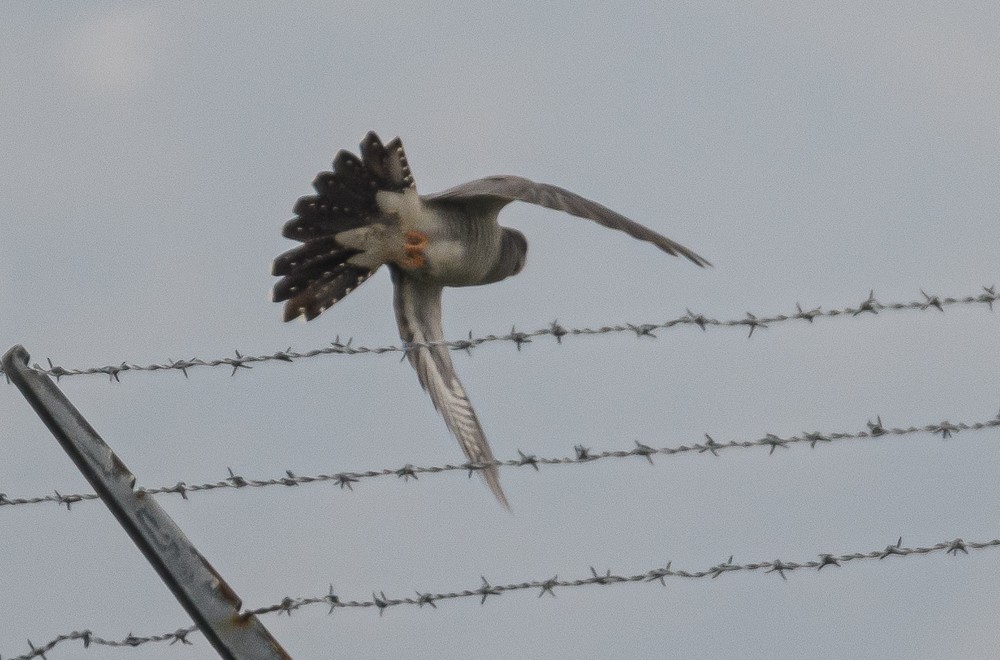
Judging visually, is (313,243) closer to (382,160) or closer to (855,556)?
(382,160)

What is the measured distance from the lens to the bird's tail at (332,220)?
5.60 metres

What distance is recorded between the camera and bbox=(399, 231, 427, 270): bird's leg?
231 inches

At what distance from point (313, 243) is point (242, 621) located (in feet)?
8.89

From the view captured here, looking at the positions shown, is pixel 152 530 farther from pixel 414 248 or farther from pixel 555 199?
pixel 414 248

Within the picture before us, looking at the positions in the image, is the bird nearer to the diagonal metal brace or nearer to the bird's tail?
the bird's tail

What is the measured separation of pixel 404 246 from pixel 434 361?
0.60 meters

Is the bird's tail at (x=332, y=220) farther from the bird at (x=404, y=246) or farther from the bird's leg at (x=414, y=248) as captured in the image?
the bird's leg at (x=414, y=248)

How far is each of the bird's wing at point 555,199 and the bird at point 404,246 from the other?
13 mm

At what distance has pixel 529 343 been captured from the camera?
3.39 meters

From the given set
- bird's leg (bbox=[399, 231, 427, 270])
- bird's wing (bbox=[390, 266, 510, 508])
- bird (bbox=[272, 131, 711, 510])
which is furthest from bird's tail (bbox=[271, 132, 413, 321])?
bird's wing (bbox=[390, 266, 510, 508])

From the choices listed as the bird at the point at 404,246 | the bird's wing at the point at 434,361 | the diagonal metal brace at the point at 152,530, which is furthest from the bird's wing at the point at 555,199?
the diagonal metal brace at the point at 152,530

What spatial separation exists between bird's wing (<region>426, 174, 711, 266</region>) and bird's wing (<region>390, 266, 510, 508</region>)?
2.02 feet

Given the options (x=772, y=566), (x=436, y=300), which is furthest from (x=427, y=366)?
(x=772, y=566)

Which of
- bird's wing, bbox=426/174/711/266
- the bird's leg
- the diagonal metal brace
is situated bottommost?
the diagonal metal brace
